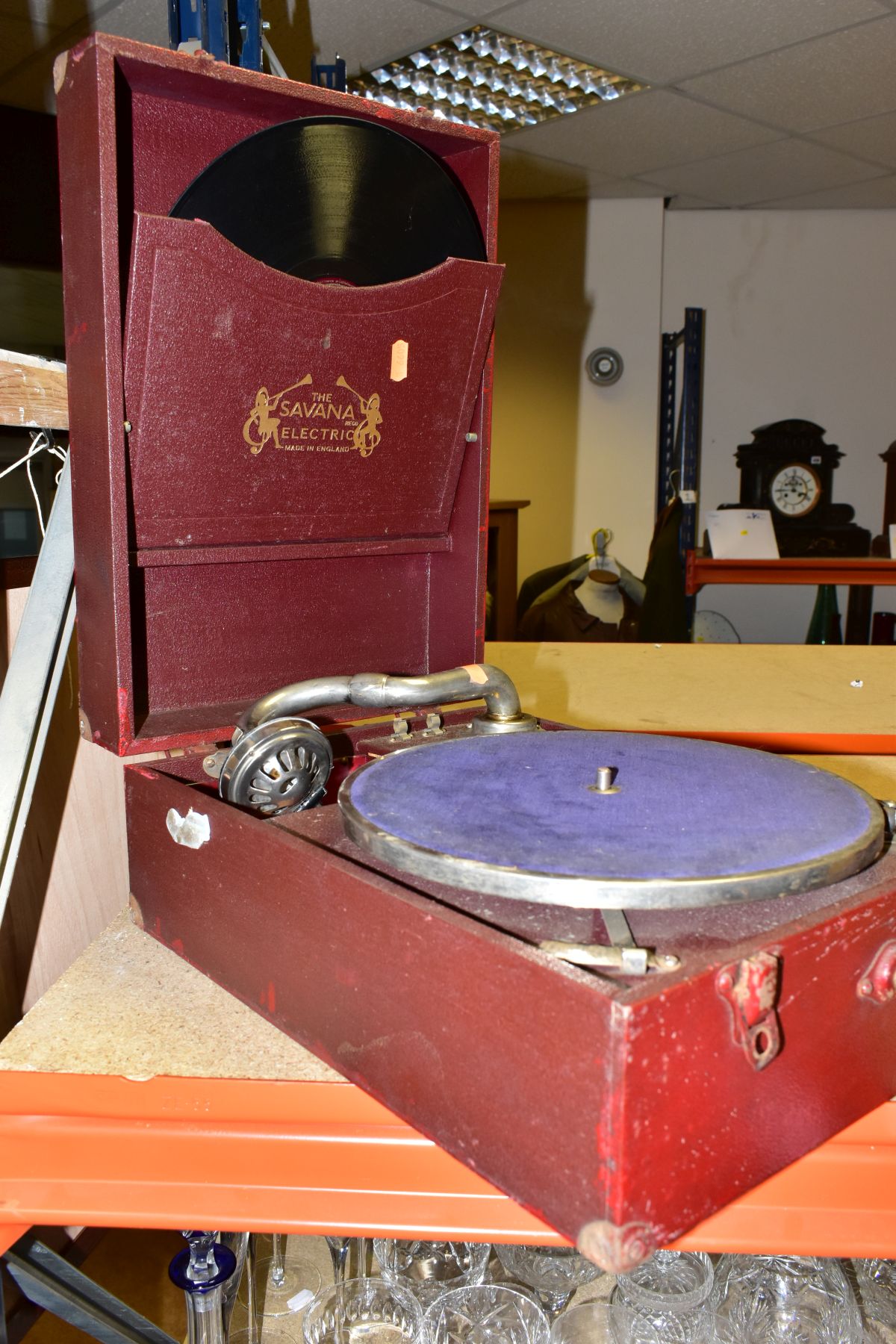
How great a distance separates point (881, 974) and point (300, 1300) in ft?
2.67

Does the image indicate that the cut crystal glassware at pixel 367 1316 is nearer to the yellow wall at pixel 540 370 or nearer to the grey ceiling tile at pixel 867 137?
the grey ceiling tile at pixel 867 137

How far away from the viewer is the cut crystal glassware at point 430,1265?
112cm

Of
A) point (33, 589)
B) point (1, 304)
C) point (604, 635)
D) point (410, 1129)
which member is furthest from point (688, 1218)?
point (604, 635)

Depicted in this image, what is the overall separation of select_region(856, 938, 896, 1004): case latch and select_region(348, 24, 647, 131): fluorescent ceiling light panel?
12.9 feet

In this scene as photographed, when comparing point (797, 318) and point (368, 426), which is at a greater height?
point (797, 318)

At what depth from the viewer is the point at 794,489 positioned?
6008 millimetres

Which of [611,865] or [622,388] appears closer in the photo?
[611,865]

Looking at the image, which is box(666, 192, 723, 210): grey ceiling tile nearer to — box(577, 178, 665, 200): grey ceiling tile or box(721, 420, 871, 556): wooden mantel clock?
box(577, 178, 665, 200): grey ceiling tile

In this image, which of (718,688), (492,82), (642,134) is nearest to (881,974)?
(718,688)

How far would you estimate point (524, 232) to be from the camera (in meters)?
5.98

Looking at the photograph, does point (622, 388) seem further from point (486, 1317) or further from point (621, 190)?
point (486, 1317)

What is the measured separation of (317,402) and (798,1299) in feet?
3.56

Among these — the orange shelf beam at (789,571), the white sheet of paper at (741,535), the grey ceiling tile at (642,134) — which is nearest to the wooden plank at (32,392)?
the grey ceiling tile at (642,134)

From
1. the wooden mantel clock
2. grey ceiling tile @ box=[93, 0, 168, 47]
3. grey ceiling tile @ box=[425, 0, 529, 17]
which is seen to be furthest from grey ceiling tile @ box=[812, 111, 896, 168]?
grey ceiling tile @ box=[93, 0, 168, 47]
